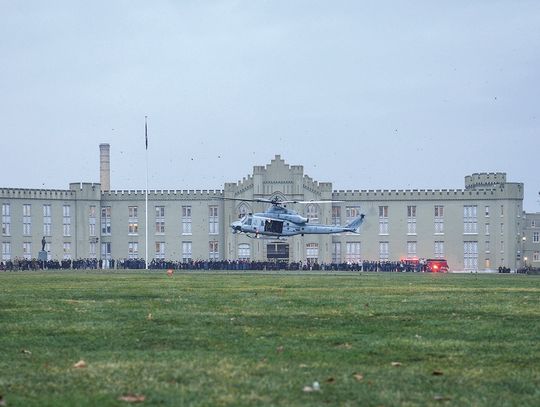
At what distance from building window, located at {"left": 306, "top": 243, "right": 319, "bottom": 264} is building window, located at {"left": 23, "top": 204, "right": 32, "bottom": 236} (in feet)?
118

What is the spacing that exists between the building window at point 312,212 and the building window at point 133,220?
2298cm

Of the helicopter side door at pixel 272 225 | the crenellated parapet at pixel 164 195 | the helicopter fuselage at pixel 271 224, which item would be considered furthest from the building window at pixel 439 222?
the helicopter side door at pixel 272 225

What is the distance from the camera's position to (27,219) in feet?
427

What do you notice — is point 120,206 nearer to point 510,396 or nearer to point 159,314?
point 159,314

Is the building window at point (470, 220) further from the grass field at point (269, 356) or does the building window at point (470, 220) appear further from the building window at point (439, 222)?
the grass field at point (269, 356)

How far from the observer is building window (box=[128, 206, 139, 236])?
5250 inches

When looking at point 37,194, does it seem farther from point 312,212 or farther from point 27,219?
point 312,212

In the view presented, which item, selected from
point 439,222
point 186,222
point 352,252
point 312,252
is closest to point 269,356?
point 312,252

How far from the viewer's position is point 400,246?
130 m

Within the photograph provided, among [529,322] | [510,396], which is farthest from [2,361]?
[529,322]

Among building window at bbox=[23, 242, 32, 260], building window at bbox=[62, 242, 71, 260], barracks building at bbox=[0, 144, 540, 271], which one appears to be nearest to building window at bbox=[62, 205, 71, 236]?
barracks building at bbox=[0, 144, 540, 271]

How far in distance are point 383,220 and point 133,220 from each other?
108 feet

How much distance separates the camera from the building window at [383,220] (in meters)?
130

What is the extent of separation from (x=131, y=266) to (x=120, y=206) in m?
19.4
